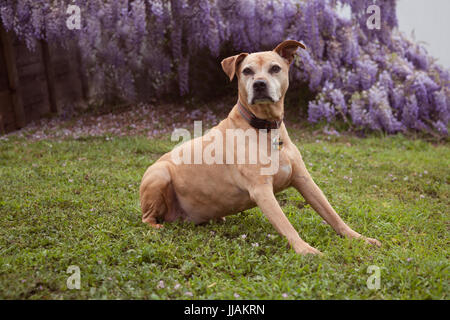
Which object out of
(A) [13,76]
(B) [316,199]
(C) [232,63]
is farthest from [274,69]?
Answer: (A) [13,76]

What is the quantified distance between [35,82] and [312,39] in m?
6.38

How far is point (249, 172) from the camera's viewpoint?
3580mm

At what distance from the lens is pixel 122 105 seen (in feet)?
33.3

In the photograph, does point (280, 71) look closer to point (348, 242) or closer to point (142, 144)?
point (348, 242)

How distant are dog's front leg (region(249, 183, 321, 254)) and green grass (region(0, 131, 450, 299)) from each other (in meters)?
0.13

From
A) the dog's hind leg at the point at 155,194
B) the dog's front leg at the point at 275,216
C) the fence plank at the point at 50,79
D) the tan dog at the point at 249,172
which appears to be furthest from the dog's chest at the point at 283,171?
the fence plank at the point at 50,79

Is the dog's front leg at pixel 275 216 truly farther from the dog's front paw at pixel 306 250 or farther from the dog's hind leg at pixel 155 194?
the dog's hind leg at pixel 155 194

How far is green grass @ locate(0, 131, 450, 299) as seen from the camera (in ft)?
9.48

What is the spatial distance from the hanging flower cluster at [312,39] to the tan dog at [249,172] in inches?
185

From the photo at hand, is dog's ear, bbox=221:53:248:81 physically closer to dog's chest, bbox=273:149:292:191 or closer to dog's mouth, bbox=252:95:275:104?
dog's mouth, bbox=252:95:275:104

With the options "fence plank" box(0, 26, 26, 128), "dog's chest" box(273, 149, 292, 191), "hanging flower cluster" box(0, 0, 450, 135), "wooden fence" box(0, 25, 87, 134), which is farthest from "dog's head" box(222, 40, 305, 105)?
"fence plank" box(0, 26, 26, 128)

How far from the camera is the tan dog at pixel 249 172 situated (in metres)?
3.53

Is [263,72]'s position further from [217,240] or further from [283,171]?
[217,240]

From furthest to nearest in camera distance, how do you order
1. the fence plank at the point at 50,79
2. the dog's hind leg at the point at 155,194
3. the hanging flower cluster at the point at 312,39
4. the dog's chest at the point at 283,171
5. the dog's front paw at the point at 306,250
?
the fence plank at the point at 50,79
the hanging flower cluster at the point at 312,39
the dog's hind leg at the point at 155,194
the dog's chest at the point at 283,171
the dog's front paw at the point at 306,250
